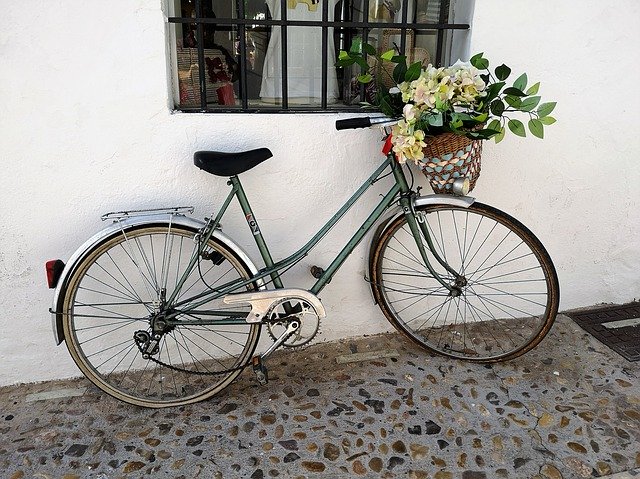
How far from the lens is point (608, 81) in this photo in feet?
10.4

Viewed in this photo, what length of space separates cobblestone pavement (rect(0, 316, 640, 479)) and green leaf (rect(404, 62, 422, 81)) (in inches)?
62.3

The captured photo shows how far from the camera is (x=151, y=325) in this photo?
2686 millimetres

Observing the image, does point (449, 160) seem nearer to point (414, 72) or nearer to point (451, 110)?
point (451, 110)

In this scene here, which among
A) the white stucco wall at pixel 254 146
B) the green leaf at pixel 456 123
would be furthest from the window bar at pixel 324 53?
the green leaf at pixel 456 123

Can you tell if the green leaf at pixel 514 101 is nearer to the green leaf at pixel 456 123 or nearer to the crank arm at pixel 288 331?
the green leaf at pixel 456 123

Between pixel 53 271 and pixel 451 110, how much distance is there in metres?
1.98

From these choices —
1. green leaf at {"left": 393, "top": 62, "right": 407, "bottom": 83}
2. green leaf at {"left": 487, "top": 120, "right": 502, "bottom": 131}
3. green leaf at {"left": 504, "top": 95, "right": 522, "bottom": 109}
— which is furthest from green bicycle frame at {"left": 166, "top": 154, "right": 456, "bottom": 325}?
green leaf at {"left": 504, "top": 95, "right": 522, "bottom": 109}

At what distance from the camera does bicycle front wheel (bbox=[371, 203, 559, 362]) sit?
321 cm

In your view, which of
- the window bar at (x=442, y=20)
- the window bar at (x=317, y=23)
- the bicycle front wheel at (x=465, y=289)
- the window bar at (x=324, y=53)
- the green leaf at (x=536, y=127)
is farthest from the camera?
the bicycle front wheel at (x=465, y=289)

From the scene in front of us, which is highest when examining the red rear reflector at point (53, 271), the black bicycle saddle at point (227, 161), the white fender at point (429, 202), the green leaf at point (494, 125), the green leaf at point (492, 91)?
the green leaf at point (492, 91)

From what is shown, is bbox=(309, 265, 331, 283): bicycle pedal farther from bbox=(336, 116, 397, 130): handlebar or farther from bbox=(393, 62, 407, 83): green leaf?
bbox=(393, 62, 407, 83): green leaf

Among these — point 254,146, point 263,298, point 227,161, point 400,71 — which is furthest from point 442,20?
point 263,298

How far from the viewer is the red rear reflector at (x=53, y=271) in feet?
8.37

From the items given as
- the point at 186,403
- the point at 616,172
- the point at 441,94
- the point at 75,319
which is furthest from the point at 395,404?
the point at 616,172
